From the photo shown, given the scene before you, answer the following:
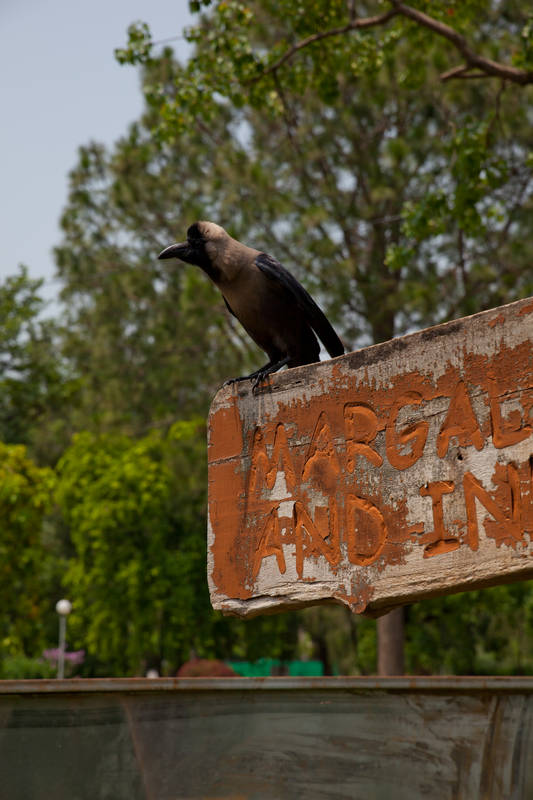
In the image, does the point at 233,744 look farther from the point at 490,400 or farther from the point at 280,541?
the point at 490,400

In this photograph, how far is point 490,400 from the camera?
2.64 meters

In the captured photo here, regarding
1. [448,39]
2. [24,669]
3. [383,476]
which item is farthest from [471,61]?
[24,669]

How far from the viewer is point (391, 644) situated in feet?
42.8

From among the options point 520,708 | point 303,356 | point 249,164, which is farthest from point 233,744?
point 249,164

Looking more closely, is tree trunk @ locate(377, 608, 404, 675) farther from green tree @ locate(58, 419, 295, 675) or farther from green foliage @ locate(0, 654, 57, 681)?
green foliage @ locate(0, 654, 57, 681)

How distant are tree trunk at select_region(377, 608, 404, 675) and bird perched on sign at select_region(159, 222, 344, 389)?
31.6 ft

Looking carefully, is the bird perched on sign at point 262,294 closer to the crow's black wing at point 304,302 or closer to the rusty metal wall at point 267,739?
the crow's black wing at point 304,302

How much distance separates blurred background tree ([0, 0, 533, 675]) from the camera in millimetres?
9539

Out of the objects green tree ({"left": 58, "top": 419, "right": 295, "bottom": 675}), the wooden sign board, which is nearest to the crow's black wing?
the wooden sign board

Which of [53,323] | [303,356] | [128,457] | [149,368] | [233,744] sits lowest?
[233,744]

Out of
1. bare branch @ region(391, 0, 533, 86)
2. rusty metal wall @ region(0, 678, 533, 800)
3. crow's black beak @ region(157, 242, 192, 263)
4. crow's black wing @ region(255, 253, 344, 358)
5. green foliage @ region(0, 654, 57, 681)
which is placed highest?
bare branch @ region(391, 0, 533, 86)

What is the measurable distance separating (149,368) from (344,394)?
14.5 meters

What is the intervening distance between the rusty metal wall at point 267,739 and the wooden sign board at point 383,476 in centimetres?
41

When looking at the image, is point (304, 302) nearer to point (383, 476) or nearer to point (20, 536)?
point (383, 476)
